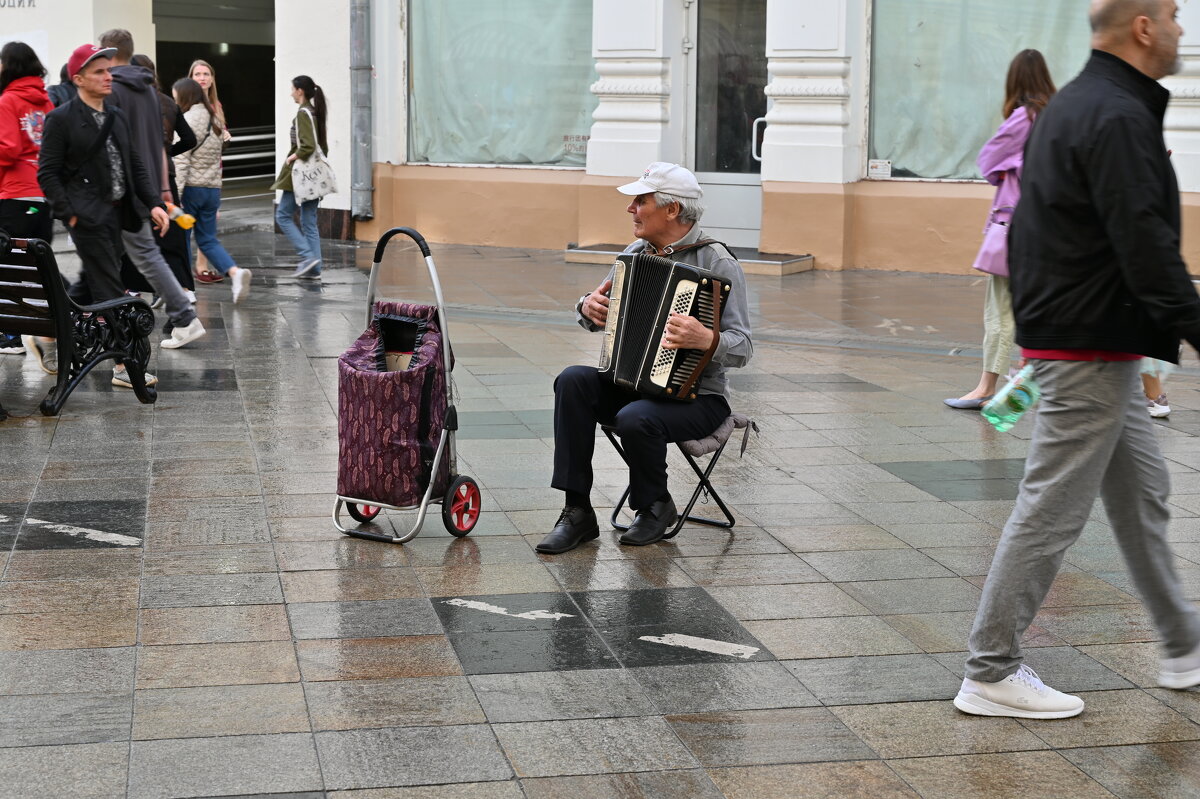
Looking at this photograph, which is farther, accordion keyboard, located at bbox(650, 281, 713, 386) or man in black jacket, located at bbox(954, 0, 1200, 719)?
accordion keyboard, located at bbox(650, 281, 713, 386)

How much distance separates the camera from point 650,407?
223 inches

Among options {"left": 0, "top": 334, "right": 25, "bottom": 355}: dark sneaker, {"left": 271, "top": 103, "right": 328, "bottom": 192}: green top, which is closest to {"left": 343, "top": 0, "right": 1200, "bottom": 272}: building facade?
{"left": 271, "top": 103, "right": 328, "bottom": 192}: green top

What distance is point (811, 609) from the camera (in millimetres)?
5023

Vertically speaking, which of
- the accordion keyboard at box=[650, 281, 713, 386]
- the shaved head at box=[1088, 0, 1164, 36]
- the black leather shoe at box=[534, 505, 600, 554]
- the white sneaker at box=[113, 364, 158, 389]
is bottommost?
the black leather shoe at box=[534, 505, 600, 554]

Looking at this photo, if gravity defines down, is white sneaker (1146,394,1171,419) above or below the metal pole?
below

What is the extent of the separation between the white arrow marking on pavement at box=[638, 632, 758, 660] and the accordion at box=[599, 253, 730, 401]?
113cm

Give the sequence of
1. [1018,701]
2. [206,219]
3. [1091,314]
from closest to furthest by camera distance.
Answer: [1091,314] < [1018,701] < [206,219]

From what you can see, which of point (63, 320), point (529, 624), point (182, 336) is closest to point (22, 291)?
point (63, 320)

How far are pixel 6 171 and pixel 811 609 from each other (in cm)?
628

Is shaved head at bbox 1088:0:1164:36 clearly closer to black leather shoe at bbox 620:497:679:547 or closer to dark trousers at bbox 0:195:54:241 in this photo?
black leather shoe at bbox 620:497:679:547

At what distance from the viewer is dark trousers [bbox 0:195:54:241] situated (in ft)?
30.5

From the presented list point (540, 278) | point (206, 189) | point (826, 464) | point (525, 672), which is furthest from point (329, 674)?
point (540, 278)

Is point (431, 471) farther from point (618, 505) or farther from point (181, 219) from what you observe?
point (181, 219)

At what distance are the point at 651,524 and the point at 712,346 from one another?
73 centimetres
